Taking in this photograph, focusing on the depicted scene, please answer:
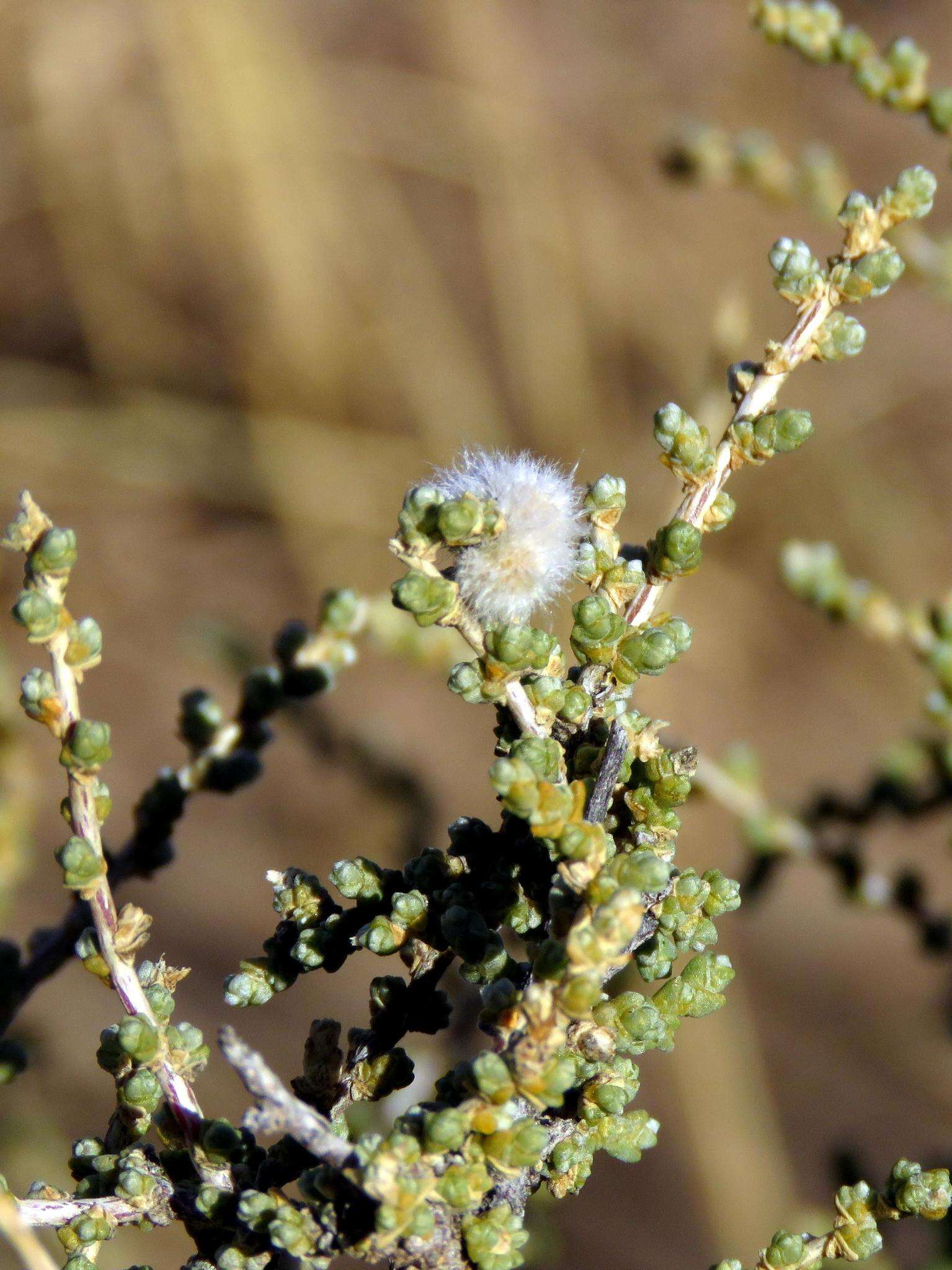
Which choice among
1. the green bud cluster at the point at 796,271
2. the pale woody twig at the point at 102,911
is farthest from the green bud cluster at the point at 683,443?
the pale woody twig at the point at 102,911

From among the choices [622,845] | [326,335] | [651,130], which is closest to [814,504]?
[651,130]

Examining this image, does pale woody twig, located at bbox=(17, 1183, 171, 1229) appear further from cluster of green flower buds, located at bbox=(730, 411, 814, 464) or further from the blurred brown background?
the blurred brown background

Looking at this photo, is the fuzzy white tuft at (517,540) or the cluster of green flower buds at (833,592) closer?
the fuzzy white tuft at (517,540)

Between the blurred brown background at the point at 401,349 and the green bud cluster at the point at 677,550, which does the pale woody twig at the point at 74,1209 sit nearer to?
the green bud cluster at the point at 677,550

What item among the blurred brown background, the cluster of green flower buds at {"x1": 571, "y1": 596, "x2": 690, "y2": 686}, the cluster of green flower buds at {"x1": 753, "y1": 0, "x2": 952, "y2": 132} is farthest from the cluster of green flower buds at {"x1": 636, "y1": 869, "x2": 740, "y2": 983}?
the blurred brown background

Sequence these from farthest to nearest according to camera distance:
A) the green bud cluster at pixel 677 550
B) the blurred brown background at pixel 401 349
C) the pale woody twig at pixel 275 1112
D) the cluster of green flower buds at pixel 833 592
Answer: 1. the blurred brown background at pixel 401 349
2. the cluster of green flower buds at pixel 833 592
3. the green bud cluster at pixel 677 550
4. the pale woody twig at pixel 275 1112

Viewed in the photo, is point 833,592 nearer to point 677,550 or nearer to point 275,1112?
point 677,550

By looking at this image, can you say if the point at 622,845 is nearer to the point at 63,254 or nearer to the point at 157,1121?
the point at 157,1121
